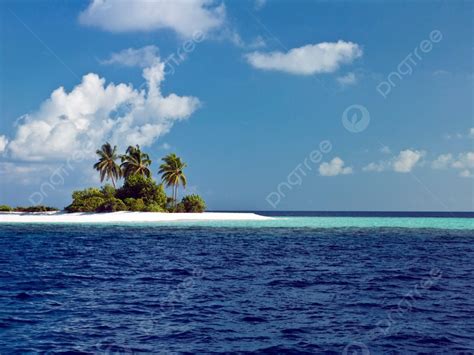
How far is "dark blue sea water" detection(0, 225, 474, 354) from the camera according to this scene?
1355cm

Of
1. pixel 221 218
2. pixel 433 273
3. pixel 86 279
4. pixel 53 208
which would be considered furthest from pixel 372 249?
pixel 53 208

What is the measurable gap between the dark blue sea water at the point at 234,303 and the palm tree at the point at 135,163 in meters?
64.7

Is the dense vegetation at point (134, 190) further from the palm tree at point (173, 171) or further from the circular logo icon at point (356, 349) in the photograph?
the circular logo icon at point (356, 349)

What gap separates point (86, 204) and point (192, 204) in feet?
71.0

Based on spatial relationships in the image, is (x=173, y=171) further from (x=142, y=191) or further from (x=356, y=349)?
(x=356, y=349)

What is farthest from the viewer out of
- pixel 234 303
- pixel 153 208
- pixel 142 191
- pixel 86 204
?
pixel 142 191

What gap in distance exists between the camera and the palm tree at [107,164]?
9750 centimetres

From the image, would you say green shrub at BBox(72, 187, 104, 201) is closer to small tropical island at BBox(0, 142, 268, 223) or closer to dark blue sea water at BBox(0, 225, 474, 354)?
small tropical island at BBox(0, 142, 268, 223)

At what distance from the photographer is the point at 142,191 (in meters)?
89.2

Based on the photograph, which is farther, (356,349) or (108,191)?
(108,191)

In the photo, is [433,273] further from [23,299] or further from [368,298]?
[23,299]

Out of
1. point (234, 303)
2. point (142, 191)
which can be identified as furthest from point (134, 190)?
point (234, 303)

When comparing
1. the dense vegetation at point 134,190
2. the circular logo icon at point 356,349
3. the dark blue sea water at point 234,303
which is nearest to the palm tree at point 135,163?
the dense vegetation at point 134,190

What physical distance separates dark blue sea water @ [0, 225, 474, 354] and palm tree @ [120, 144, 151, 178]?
64.7 metres
